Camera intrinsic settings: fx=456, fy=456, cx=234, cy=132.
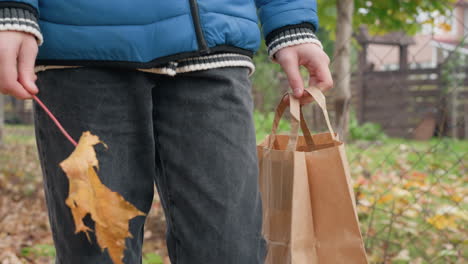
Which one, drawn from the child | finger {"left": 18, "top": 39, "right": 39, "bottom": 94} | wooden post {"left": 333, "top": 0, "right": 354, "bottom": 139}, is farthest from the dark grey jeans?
wooden post {"left": 333, "top": 0, "right": 354, "bottom": 139}

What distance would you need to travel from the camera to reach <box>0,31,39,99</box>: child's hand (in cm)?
84

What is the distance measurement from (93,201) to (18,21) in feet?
1.28

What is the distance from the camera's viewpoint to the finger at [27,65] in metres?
0.85

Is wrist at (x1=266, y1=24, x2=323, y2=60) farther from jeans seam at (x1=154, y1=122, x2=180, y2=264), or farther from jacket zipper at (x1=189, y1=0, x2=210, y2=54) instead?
jeans seam at (x1=154, y1=122, x2=180, y2=264)

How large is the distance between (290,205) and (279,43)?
0.45 m

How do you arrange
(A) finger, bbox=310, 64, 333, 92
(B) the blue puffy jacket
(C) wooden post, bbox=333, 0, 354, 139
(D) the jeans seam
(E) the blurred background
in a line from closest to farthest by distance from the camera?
(B) the blue puffy jacket → (D) the jeans seam → (A) finger, bbox=310, 64, 333, 92 → (E) the blurred background → (C) wooden post, bbox=333, 0, 354, 139

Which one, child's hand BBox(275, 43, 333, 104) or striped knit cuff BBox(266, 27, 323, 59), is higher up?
striped knit cuff BBox(266, 27, 323, 59)

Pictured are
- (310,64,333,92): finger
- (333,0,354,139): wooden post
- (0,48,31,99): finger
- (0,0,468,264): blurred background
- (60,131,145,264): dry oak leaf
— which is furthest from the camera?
(333,0,354,139): wooden post

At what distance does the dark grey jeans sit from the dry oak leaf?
31cm

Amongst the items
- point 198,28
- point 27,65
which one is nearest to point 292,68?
point 198,28

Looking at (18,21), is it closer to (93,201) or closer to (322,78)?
(93,201)

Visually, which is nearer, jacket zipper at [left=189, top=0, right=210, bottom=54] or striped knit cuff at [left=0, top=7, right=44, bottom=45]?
striped knit cuff at [left=0, top=7, right=44, bottom=45]

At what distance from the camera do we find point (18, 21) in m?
0.85

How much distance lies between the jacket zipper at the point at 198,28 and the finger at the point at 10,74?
14.4 inches
